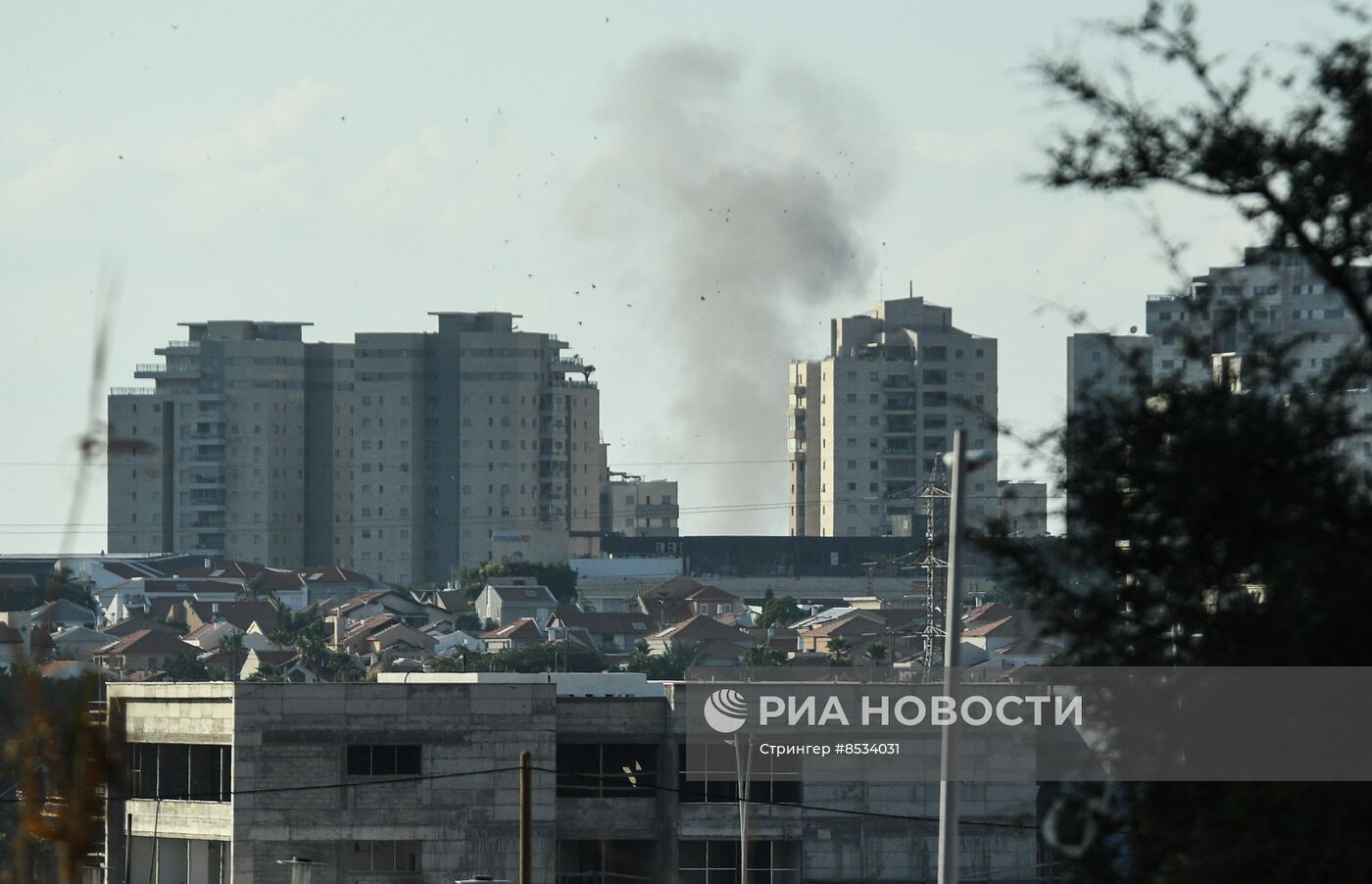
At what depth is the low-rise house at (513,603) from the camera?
521 feet

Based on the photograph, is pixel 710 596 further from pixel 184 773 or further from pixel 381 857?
pixel 381 857

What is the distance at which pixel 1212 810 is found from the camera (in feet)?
26.6

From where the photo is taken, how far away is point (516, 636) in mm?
138125

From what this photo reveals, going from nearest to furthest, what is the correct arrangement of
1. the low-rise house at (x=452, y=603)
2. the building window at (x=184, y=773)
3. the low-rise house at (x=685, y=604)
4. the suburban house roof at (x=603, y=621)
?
the building window at (x=184, y=773), the suburban house roof at (x=603, y=621), the low-rise house at (x=685, y=604), the low-rise house at (x=452, y=603)

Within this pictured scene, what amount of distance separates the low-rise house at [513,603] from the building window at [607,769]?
110m

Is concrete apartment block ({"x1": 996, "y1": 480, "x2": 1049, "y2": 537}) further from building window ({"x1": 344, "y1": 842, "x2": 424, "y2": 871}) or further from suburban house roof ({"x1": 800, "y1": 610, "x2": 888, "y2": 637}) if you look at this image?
suburban house roof ({"x1": 800, "y1": 610, "x2": 888, "y2": 637})

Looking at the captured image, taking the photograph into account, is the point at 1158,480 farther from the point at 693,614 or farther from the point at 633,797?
the point at 693,614

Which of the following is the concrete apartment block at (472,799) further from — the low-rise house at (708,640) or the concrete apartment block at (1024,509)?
the low-rise house at (708,640)

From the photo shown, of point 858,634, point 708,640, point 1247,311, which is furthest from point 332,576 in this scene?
point 1247,311

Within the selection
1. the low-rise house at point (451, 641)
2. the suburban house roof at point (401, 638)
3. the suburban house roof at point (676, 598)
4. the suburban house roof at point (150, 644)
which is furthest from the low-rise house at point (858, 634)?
the suburban house roof at point (150, 644)

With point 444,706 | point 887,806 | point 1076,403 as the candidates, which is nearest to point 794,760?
point 887,806

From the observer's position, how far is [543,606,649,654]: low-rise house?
14325 centimetres

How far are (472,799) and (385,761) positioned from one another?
2143 millimetres

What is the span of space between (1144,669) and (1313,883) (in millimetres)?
1627
